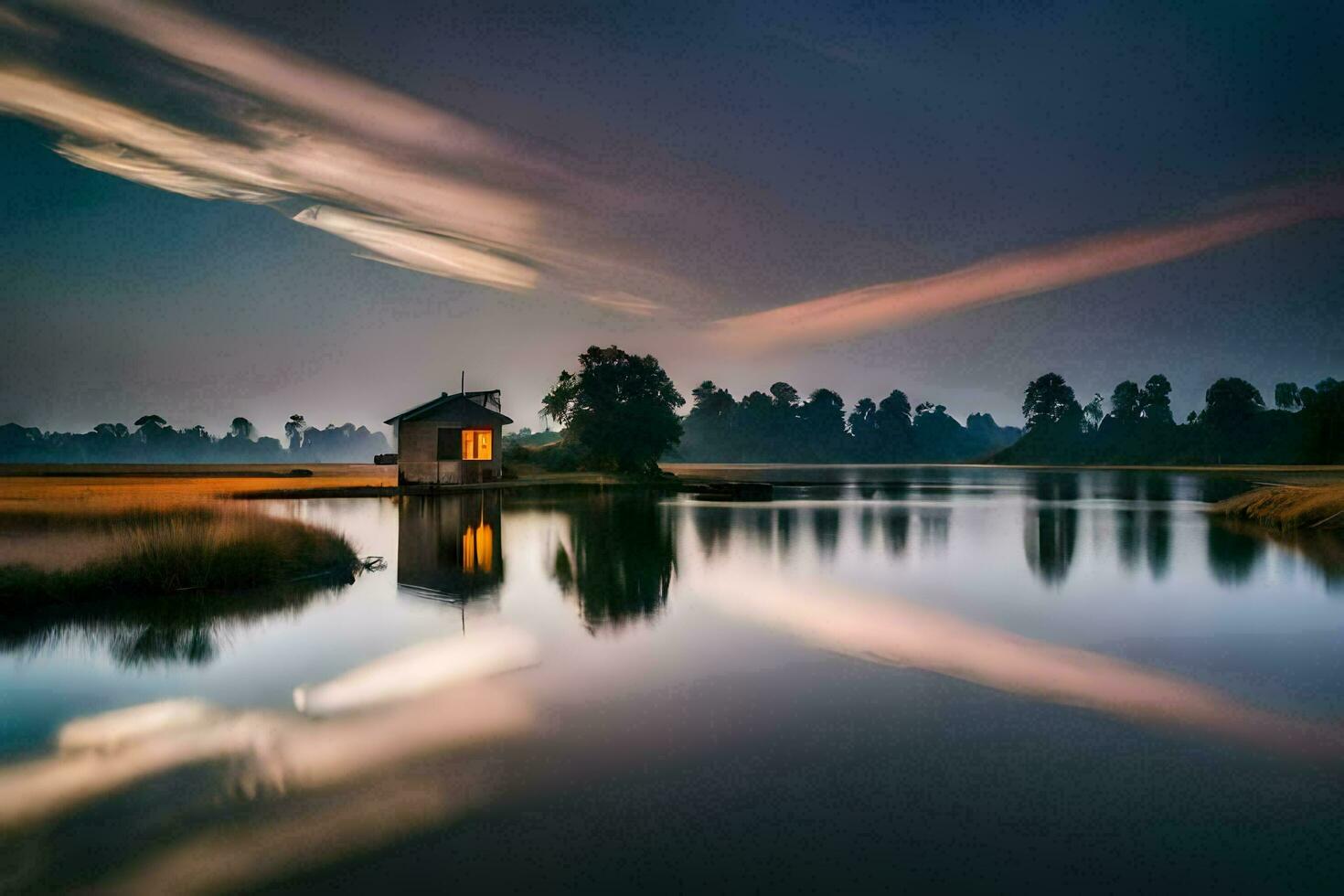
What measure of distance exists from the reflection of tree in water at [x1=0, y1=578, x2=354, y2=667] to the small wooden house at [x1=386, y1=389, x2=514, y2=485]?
36.2 metres

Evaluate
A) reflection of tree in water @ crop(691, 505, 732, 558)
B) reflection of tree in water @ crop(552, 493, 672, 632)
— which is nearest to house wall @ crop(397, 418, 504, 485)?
reflection of tree in water @ crop(691, 505, 732, 558)

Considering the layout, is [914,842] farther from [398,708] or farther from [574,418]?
[574,418]

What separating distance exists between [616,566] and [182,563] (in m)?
9.17

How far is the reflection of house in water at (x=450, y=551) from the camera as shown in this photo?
15273mm

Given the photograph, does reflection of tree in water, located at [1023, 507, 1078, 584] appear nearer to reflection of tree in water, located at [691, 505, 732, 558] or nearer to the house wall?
reflection of tree in water, located at [691, 505, 732, 558]

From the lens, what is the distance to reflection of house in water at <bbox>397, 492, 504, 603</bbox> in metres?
15.3

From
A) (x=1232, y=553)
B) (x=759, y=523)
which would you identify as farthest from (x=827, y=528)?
(x=1232, y=553)

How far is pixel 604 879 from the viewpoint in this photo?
4473 millimetres

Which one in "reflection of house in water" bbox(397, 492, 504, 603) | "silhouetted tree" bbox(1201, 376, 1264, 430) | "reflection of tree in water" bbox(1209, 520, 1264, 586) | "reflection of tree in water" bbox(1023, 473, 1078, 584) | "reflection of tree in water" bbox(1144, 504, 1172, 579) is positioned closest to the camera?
"reflection of house in water" bbox(397, 492, 504, 603)

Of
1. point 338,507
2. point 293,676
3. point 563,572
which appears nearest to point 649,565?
point 563,572

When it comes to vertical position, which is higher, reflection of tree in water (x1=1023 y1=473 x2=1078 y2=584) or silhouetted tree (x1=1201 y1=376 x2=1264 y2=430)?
silhouetted tree (x1=1201 y1=376 x2=1264 y2=430)

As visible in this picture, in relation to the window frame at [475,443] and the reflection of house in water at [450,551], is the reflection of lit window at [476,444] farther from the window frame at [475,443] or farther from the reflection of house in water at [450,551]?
the reflection of house in water at [450,551]

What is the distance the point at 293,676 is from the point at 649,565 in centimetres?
1042

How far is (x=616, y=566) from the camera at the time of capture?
18.6 m
